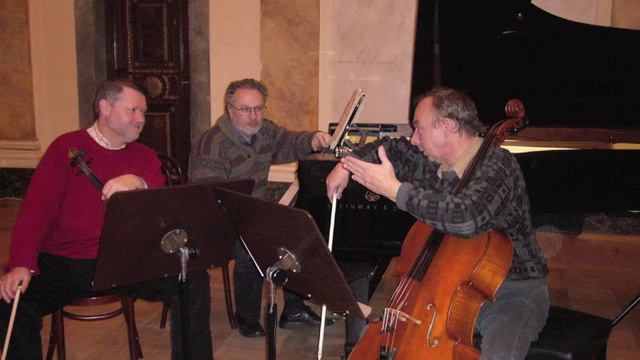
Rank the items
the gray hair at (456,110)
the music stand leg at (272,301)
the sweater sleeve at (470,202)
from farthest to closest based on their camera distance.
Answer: the gray hair at (456,110) → the sweater sleeve at (470,202) → the music stand leg at (272,301)

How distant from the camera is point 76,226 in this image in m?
2.67

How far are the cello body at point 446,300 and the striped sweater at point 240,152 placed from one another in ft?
3.93

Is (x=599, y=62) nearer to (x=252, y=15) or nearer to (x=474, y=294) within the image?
(x=474, y=294)

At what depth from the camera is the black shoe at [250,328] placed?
11.2ft

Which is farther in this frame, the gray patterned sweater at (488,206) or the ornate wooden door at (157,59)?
the ornate wooden door at (157,59)

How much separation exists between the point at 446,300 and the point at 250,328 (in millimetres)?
1625

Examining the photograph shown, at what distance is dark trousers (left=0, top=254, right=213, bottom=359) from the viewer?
8.02 feet

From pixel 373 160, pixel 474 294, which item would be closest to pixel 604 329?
pixel 474 294

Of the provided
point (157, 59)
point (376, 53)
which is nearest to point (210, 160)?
point (376, 53)

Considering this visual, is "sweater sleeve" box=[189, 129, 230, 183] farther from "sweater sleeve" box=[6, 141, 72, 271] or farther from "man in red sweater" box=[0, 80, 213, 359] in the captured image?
"sweater sleeve" box=[6, 141, 72, 271]

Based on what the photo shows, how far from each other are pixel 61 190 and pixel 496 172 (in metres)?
1.63

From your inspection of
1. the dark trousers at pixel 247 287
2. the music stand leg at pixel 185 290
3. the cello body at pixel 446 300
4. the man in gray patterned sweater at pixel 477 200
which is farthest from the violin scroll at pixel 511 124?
the dark trousers at pixel 247 287

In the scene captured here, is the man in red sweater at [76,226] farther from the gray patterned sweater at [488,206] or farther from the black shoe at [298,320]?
the gray patterned sweater at [488,206]

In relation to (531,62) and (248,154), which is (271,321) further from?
(531,62)
